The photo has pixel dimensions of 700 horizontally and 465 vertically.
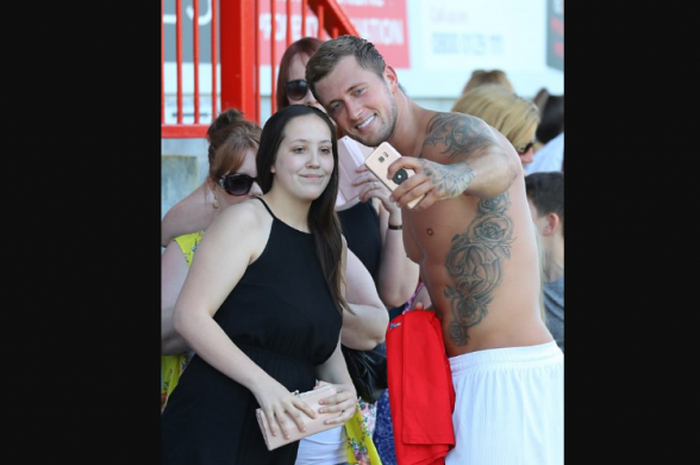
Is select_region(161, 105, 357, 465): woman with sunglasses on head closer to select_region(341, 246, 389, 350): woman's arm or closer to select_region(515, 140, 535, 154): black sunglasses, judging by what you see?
select_region(341, 246, 389, 350): woman's arm

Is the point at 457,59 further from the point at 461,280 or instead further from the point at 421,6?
the point at 461,280

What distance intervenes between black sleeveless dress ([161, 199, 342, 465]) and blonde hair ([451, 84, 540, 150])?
1728 mm

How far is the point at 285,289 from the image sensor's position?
2408 millimetres

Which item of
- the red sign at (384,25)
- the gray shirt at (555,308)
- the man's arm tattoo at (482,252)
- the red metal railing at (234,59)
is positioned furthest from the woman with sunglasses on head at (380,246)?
the red sign at (384,25)

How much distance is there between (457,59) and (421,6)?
2.48 ft

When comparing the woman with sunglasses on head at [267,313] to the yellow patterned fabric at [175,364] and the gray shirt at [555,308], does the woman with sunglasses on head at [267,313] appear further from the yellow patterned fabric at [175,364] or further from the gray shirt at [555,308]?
the gray shirt at [555,308]

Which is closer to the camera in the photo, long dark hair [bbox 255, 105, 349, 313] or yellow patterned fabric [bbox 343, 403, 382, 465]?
long dark hair [bbox 255, 105, 349, 313]

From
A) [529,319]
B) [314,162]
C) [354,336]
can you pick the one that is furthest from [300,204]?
[529,319]

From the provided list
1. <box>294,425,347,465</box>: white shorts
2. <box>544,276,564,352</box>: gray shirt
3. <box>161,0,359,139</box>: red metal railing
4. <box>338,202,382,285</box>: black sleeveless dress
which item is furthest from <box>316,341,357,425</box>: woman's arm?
<box>161,0,359,139</box>: red metal railing

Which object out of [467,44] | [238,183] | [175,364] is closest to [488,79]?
[238,183]

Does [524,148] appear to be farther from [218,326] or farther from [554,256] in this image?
[218,326]

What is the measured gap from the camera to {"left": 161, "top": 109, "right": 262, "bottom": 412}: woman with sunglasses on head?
8.99ft

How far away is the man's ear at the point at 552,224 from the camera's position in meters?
3.87

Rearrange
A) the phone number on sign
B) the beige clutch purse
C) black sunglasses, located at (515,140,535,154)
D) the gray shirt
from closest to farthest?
the beige clutch purse, the gray shirt, black sunglasses, located at (515,140,535,154), the phone number on sign
